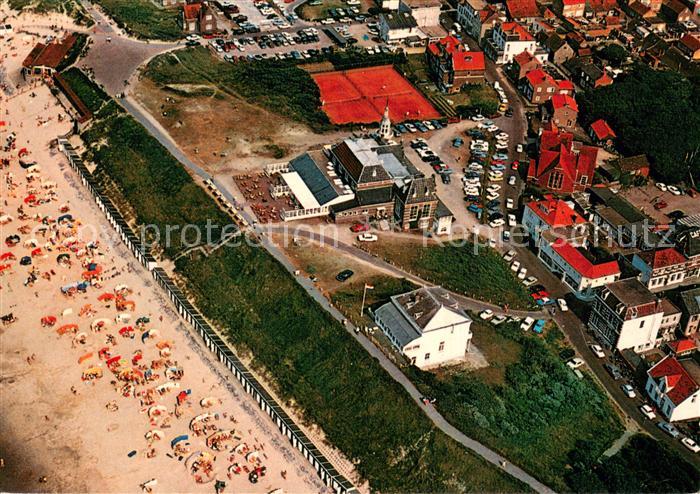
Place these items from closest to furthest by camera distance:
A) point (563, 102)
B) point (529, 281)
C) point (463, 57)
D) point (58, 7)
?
point (529, 281), point (563, 102), point (463, 57), point (58, 7)

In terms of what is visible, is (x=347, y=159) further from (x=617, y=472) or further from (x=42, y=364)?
(x=617, y=472)

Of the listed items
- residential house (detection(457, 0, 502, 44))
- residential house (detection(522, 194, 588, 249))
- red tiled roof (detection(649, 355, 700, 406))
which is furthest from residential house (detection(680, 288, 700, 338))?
residential house (detection(457, 0, 502, 44))

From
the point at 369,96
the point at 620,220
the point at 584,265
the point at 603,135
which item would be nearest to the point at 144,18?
the point at 369,96

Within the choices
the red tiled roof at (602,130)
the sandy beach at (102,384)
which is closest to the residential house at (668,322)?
the red tiled roof at (602,130)

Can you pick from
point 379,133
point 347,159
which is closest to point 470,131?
point 379,133

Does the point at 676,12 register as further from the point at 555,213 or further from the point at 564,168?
the point at 555,213
